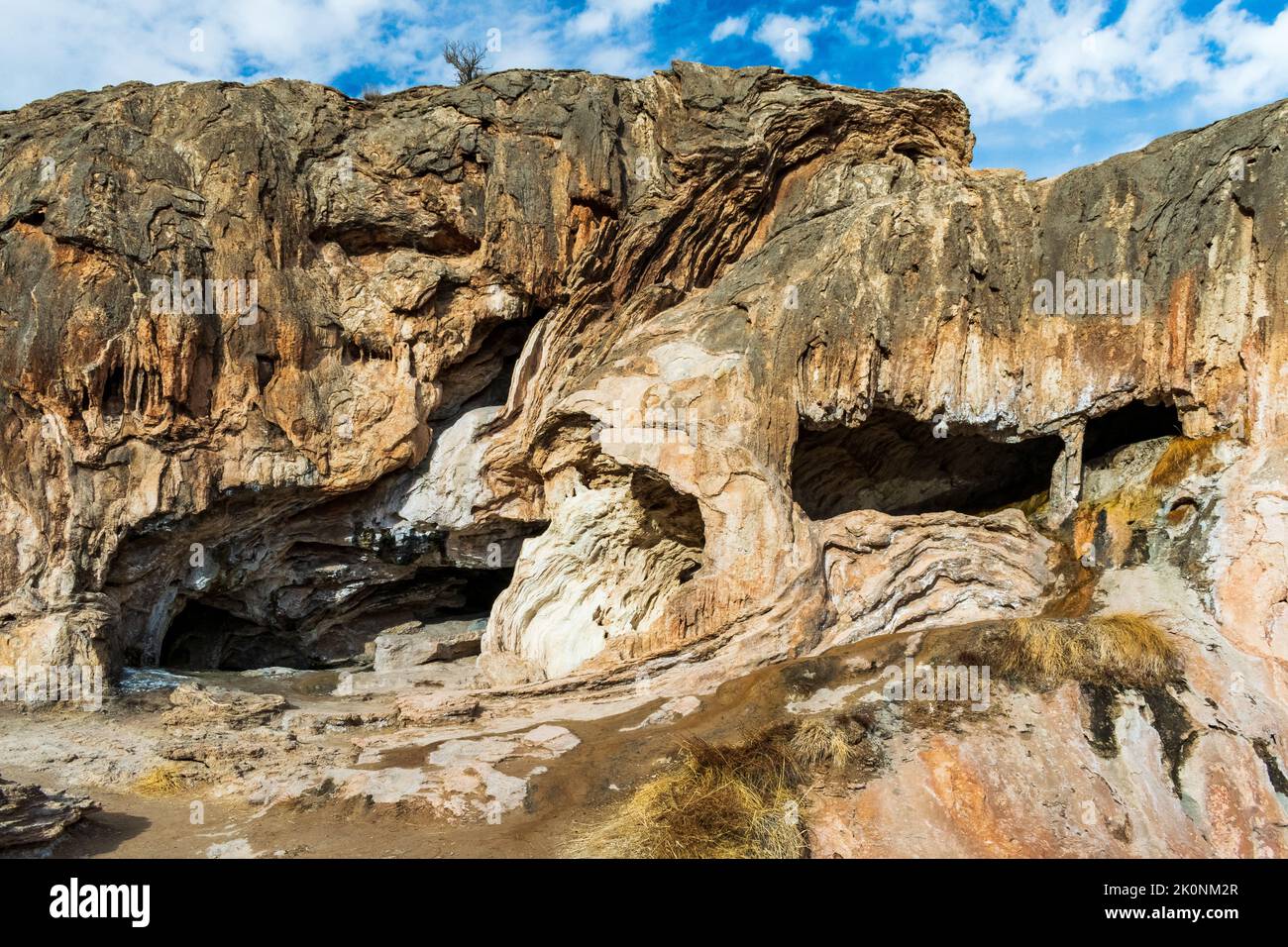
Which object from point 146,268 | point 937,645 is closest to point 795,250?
point 937,645

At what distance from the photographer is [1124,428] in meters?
10.9

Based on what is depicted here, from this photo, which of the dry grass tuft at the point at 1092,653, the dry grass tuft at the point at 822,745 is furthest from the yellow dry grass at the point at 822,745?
the dry grass tuft at the point at 1092,653

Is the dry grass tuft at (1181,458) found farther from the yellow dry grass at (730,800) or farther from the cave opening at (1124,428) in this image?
the yellow dry grass at (730,800)

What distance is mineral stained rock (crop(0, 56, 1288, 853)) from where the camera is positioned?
30.6ft

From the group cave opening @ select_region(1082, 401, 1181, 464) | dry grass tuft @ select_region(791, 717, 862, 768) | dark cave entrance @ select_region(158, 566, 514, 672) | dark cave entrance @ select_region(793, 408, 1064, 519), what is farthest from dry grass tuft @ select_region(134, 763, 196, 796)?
cave opening @ select_region(1082, 401, 1181, 464)

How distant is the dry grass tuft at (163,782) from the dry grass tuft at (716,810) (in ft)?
11.2

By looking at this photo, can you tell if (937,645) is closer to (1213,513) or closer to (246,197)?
(1213,513)

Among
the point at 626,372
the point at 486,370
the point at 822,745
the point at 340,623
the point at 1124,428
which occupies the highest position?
the point at 486,370

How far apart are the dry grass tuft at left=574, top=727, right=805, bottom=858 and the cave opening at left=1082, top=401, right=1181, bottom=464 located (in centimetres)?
574

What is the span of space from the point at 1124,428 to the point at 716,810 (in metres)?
7.19

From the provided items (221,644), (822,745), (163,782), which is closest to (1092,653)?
(822,745)

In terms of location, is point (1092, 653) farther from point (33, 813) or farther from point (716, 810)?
point (33, 813)

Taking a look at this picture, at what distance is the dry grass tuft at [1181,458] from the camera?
8914 millimetres

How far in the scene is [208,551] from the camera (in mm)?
11523
